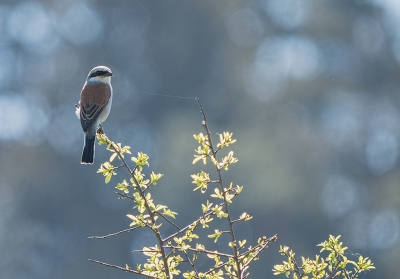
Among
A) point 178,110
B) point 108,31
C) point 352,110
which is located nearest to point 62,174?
point 178,110

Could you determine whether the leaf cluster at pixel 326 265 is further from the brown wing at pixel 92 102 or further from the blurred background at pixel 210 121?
the blurred background at pixel 210 121

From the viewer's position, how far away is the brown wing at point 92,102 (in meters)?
6.08

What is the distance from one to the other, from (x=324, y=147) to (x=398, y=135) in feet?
7.30

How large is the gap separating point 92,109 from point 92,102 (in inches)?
4.4

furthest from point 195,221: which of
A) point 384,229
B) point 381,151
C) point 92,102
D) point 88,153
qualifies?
point 381,151

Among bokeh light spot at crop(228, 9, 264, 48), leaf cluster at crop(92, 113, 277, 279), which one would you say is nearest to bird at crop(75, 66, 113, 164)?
leaf cluster at crop(92, 113, 277, 279)

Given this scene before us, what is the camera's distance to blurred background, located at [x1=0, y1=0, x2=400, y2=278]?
2392 centimetres

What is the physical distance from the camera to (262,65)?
3014 centimetres

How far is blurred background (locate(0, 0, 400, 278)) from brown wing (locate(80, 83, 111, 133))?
48.8ft

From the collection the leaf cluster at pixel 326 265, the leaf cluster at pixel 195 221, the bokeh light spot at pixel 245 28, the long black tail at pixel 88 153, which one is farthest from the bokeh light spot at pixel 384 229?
the leaf cluster at pixel 195 221

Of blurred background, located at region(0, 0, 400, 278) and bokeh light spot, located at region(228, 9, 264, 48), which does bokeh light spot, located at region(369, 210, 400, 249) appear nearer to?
blurred background, located at region(0, 0, 400, 278)

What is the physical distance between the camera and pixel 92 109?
617 cm

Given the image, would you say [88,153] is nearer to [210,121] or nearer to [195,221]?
[195,221]

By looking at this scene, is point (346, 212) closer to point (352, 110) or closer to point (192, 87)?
point (352, 110)
